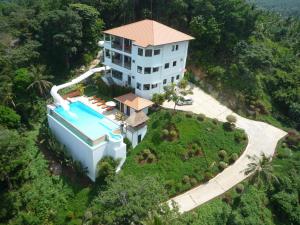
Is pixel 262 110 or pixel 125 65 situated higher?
pixel 125 65

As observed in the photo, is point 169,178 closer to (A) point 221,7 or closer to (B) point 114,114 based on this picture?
(B) point 114,114

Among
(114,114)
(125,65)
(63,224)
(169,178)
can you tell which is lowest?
(63,224)

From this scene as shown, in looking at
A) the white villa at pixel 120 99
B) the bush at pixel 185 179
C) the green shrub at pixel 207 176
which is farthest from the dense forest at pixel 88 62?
the bush at pixel 185 179

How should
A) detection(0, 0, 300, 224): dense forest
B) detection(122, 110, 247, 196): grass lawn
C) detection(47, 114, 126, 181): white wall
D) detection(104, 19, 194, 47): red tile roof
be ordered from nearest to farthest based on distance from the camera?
detection(0, 0, 300, 224): dense forest, detection(47, 114, 126, 181): white wall, detection(122, 110, 247, 196): grass lawn, detection(104, 19, 194, 47): red tile roof

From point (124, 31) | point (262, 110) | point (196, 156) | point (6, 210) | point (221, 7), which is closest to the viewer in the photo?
point (6, 210)

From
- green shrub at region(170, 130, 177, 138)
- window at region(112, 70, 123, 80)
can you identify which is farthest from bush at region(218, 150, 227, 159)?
window at region(112, 70, 123, 80)

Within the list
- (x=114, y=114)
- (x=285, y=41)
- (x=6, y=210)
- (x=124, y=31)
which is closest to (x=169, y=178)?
(x=114, y=114)

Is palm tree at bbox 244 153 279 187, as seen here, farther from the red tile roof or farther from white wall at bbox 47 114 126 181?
the red tile roof
